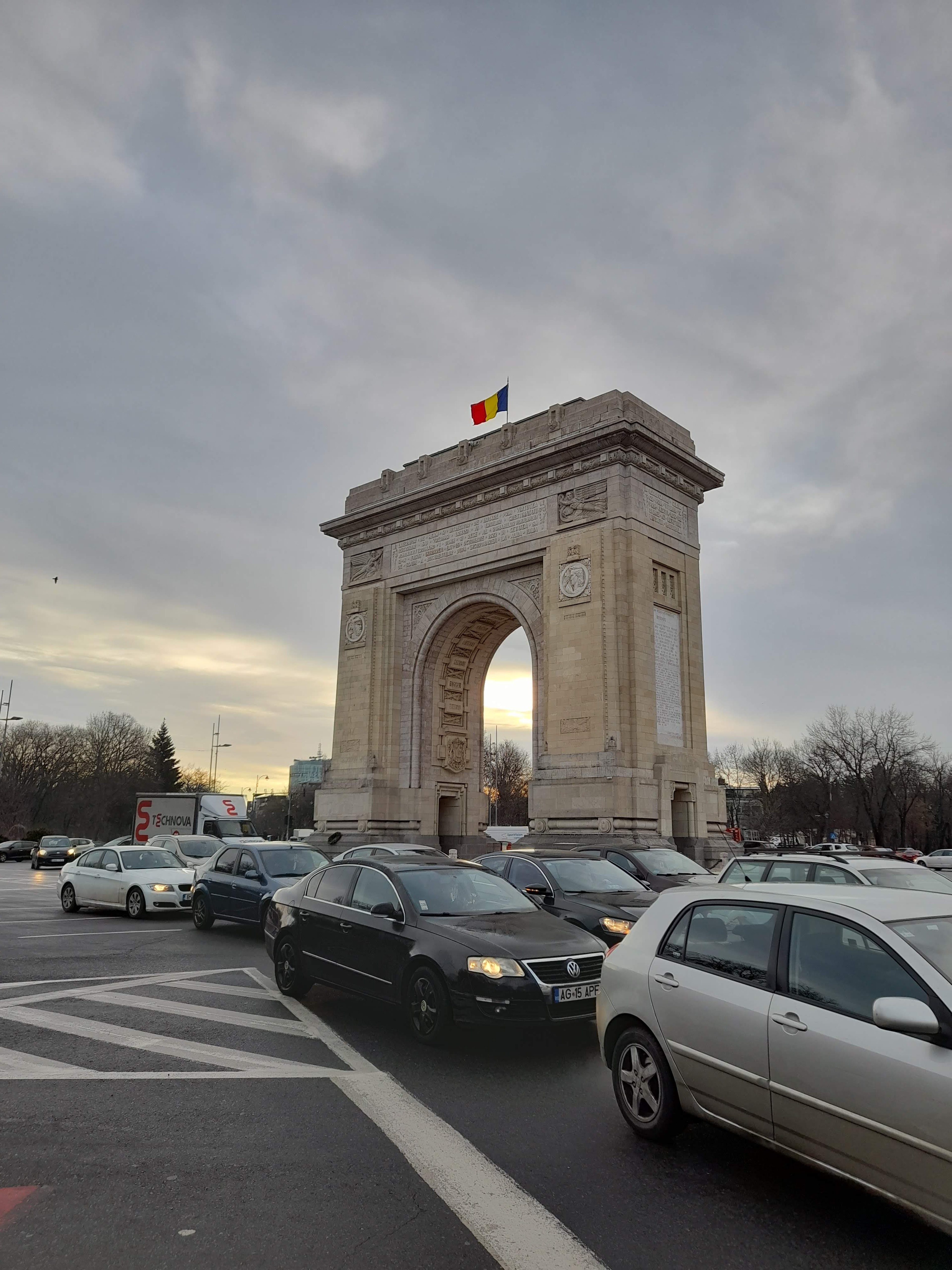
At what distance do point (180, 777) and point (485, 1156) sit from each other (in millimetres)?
103989

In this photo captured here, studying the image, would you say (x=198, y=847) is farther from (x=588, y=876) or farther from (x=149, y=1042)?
(x=149, y=1042)

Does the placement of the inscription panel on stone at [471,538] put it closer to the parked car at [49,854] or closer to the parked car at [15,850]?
the parked car at [49,854]

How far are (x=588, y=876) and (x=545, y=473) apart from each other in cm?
2020

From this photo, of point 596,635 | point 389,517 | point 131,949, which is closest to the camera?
point 131,949

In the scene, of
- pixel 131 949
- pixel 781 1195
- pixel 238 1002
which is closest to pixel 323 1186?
pixel 781 1195

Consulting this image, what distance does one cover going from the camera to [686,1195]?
423 centimetres

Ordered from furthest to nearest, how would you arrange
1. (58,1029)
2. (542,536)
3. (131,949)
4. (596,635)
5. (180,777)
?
1. (180,777)
2. (542,536)
3. (596,635)
4. (131,949)
5. (58,1029)

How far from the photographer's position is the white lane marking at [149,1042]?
255 inches

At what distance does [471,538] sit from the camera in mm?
32094

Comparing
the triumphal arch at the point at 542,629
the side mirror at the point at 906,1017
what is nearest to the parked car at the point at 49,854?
the triumphal arch at the point at 542,629

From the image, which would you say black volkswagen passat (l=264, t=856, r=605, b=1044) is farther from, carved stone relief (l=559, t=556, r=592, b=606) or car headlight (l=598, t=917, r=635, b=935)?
Answer: carved stone relief (l=559, t=556, r=592, b=606)

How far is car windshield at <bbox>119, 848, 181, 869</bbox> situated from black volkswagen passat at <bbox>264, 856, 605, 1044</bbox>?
882 cm

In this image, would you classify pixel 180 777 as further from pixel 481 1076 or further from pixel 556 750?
pixel 481 1076

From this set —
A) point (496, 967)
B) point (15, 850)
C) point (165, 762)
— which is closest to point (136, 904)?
point (496, 967)
